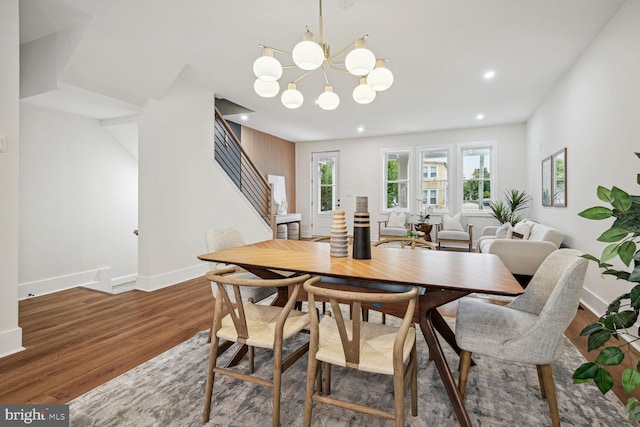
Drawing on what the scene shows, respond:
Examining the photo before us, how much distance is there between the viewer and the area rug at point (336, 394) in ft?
5.10

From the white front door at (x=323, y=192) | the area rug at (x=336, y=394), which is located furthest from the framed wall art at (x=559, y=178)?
the white front door at (x=323, y=192)

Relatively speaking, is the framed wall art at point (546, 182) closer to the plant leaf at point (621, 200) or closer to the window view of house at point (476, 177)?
the window view of house at point (476, 177)

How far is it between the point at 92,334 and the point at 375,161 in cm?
693

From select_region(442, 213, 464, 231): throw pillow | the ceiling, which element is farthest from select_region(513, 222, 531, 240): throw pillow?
the ceiling

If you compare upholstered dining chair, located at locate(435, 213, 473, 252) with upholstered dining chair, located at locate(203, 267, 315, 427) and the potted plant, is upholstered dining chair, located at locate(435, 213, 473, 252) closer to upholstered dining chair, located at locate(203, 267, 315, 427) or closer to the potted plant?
the potted plant

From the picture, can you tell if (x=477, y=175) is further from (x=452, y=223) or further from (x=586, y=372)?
(x=586, y=372)

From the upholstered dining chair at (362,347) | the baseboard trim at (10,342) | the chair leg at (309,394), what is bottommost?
the baseboard trim at (10,342)

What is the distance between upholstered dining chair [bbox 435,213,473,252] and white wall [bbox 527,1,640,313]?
1986mm

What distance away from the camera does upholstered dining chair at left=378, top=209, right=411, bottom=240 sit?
23.2 ft

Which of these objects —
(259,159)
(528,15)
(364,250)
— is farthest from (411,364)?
(259,159)

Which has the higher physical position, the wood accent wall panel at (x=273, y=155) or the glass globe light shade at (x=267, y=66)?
the wood accent wall panel at (x=273, y=155)

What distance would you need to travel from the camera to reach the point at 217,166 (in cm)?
476

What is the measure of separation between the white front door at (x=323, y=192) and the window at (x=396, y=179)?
1429mm

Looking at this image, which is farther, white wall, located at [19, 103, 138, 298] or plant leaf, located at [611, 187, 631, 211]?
white wall, located at [19, 103, 138, 298]
